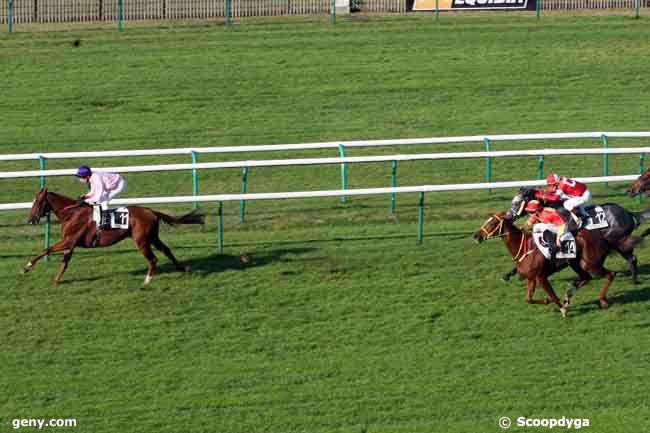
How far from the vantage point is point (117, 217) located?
14602mm

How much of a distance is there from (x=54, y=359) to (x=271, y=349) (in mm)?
2101

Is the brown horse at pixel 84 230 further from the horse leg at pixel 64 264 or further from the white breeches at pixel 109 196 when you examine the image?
the white breeches at pixel 109 196

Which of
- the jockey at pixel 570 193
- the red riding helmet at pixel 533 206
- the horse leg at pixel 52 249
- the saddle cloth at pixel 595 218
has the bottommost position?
the horse leg at pixel 52 249

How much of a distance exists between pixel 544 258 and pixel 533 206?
0.63m

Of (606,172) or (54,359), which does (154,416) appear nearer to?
(54,359)

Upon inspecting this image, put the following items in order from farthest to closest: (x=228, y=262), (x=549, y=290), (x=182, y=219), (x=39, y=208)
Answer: (x=228, y=262) → (x=182, y=219) → (x=39, y=208) → (x=549, y=290)

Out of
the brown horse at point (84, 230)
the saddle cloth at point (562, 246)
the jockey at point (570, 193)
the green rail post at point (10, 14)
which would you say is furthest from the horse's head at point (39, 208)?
the green rail post at point (10, 14)

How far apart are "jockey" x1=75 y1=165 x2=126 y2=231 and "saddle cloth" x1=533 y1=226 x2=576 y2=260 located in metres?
4.72

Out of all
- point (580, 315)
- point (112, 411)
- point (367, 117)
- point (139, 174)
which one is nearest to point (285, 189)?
point (139, 174)

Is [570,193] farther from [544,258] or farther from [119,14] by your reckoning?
[119,14]

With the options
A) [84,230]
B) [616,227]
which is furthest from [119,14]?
[616,227]

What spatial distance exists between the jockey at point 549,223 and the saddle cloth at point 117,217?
440 centimetres

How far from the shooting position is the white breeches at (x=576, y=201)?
14.2m

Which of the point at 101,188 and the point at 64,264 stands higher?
the point at 101,188
